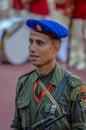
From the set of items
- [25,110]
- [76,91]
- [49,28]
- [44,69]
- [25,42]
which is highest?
[49,28]

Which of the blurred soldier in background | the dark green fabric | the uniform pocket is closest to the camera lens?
the dark green fabric

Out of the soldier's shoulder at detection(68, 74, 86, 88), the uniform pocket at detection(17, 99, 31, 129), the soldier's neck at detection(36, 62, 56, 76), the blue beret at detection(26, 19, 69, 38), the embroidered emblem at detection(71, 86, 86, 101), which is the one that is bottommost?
the uniform pocket at detection(17, 99, 31, 129)

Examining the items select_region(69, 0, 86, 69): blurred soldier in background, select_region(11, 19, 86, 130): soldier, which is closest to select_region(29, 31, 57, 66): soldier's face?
select_region(11, 19, 86, 130): soldier

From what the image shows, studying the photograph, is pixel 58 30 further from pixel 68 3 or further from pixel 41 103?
pixel 68 3

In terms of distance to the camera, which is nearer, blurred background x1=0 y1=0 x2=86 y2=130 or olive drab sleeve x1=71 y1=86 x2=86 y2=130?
olive drab sleeve x1=71 y1=86 x2=86 y2=130

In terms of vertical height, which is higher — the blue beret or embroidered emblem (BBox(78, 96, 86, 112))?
the blue beret

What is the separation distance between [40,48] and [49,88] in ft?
0.96

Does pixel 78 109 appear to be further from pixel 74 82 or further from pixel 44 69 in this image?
pixel 44 69

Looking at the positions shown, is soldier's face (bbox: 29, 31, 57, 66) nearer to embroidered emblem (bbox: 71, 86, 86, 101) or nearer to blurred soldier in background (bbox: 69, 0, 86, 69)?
embroidered emblem (bbox: 71, 86, 86, 101)

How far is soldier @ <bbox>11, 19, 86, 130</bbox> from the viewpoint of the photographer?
3.66m

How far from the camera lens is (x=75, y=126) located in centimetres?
365

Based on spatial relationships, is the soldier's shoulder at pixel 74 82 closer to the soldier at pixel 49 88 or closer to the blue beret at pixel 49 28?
the soldier at pixel 49 88

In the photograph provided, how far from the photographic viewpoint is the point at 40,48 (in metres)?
3.75

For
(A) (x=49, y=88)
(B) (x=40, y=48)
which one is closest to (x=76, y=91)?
(A) (x=49, y=88)
